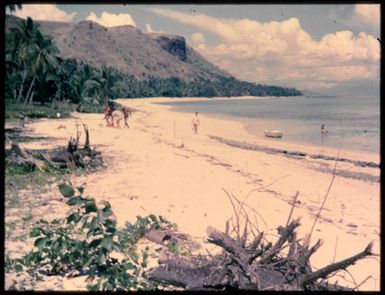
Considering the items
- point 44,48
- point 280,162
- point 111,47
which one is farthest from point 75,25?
point 280,162

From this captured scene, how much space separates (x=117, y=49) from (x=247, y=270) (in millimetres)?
152755

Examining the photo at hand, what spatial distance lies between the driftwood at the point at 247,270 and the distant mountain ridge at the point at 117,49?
409 ft

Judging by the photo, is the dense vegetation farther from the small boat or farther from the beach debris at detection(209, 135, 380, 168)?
the small boat

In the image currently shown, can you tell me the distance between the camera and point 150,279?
3918 millimetres

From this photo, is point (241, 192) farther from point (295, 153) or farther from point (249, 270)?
point (295, 153)

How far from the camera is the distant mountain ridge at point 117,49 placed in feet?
442

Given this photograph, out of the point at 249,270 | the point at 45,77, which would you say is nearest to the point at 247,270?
the point at 249,270

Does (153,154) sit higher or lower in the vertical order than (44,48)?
lower

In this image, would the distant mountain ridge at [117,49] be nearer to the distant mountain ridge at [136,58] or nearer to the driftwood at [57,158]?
the distant mountain ridge at [136,58]

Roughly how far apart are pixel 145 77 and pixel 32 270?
13214cm

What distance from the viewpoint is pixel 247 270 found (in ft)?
11.9

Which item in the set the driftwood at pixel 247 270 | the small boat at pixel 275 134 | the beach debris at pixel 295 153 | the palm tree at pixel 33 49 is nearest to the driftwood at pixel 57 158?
the driftwood at pixel 247 270

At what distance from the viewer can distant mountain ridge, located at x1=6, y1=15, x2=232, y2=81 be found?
442 ft

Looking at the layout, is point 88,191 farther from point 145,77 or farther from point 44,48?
point 145,77
